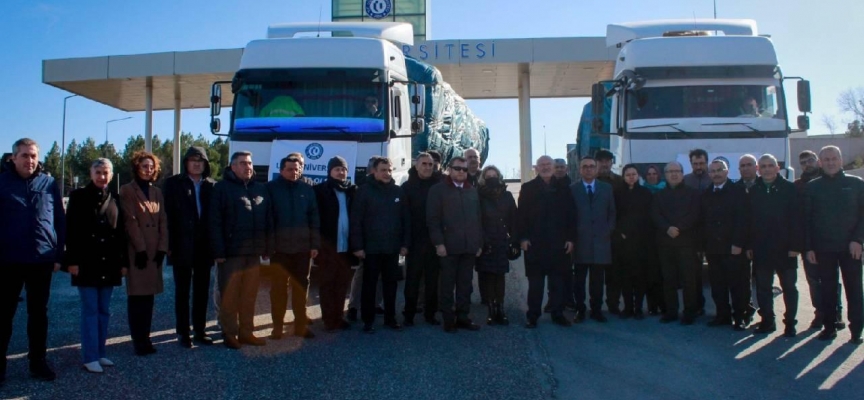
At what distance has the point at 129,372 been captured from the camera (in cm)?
598

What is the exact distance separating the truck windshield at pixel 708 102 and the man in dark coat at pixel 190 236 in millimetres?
6164

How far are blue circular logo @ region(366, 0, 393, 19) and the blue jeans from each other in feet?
68.4

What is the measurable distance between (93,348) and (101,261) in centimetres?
72

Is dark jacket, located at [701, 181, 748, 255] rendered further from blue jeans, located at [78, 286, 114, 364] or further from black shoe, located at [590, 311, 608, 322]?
blue jeans, located at [78, 286, 114, 364]

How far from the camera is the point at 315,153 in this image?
366 inches

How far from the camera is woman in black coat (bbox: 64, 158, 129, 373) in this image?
19.8ft

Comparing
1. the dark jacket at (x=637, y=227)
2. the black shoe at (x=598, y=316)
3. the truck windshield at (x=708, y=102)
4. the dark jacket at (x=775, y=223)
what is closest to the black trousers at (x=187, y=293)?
the black shoe at (x=598, y=316)

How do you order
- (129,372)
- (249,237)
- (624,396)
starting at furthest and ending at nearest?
(249,237) < (129,372) < (624,396)

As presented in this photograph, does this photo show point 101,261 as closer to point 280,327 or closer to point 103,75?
point 280,327

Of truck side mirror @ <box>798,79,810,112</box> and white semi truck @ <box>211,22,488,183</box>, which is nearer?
white semi truck @ <box>211,22,488,183</box>

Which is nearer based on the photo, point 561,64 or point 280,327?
point 280,327

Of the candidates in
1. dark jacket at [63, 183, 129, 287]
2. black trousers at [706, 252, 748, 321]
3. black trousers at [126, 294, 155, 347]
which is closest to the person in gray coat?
black trousers at [706, 252, 748, 321]

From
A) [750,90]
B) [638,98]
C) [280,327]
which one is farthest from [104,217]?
[750,90]

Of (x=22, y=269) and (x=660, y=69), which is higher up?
(x=660, y=69)
